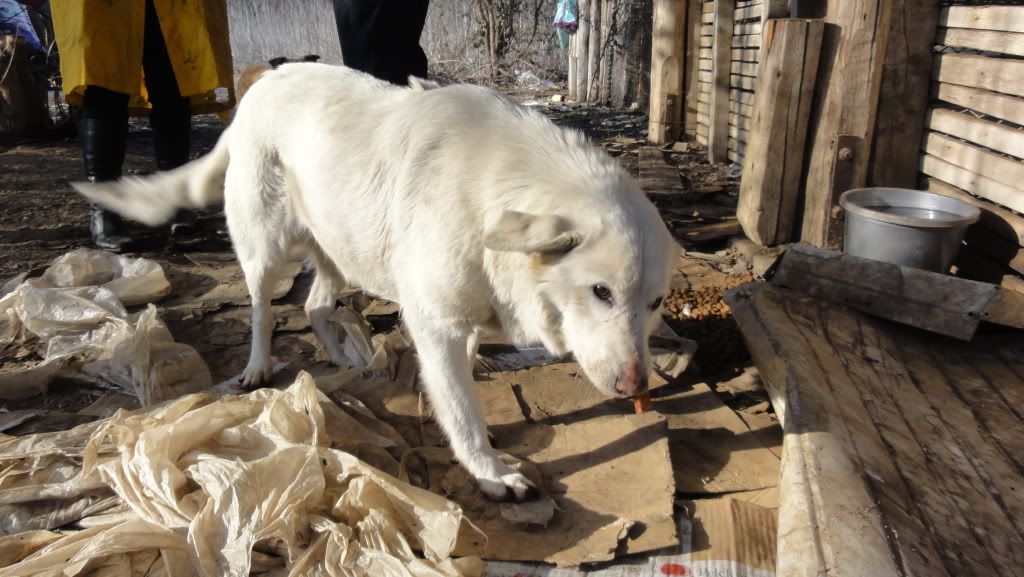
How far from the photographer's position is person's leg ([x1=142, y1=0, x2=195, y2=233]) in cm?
432

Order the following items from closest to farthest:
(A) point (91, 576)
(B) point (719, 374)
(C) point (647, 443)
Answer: (A) point (91, 576) → (C) point (647, 443) → (B) point (719, 374)

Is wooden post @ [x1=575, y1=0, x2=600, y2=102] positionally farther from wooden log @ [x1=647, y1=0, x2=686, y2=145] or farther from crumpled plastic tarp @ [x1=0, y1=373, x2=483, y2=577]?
crumpled plastic tarp @ [x1=0, y1=373, x2=483, y2=577]

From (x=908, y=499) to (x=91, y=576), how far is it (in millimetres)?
2363

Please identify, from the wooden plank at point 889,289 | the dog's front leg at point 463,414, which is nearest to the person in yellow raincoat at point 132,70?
the dog's front leg at point 463,414

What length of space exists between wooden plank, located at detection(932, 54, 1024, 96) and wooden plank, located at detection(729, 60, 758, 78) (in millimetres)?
3039

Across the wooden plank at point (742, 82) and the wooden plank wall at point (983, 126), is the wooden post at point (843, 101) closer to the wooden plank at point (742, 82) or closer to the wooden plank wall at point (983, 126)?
the wooden plank wall at point (983, 126)

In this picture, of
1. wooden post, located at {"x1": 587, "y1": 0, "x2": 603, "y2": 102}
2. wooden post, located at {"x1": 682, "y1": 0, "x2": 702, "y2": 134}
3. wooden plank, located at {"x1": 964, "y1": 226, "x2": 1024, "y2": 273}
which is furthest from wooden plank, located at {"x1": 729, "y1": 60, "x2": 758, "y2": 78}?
wooden post, located at {"x1": 587, "y1": 0, "x2": 603, "y2": 102}

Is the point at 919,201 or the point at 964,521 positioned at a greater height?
the point at 919,201

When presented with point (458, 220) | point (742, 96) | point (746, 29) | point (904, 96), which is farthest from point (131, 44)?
point (746, 29)

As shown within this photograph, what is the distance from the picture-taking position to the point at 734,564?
6.51ft

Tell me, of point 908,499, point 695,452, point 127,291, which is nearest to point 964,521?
point 908,499

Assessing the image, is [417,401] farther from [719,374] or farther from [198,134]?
[198,134]

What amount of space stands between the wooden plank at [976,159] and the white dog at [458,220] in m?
2.09

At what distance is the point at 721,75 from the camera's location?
7.42 metres
